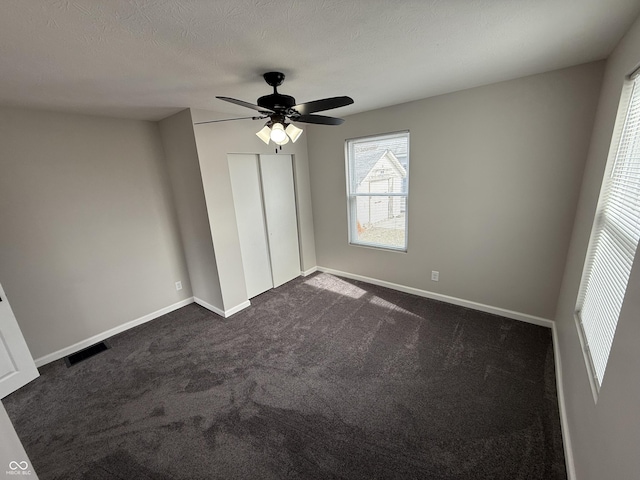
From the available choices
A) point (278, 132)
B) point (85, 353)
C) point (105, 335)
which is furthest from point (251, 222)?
point (85, 353)

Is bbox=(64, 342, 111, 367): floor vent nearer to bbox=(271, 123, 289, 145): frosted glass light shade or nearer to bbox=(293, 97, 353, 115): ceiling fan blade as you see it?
bbox=(271, 123, 289, 145): frosted glass light shade

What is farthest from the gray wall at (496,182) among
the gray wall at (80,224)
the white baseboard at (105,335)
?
the white baseboard at (105,335)

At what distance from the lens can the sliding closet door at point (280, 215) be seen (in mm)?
3580

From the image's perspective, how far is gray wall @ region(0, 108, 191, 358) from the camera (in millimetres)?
2324

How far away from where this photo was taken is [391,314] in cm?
303

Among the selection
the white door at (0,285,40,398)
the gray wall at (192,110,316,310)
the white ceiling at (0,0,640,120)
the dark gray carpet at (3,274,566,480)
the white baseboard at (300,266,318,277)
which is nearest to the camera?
the white ceiling at (0,0,640,120)

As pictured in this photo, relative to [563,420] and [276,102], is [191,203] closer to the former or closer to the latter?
[276,102]

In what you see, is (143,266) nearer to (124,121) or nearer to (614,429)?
(124,121)

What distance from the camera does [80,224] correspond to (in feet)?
8.73

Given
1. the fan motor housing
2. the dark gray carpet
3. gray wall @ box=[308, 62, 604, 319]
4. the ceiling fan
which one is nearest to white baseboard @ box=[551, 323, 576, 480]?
the dark gray carpet

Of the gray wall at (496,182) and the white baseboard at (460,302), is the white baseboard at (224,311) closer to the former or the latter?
the white baseboard at (460,302)

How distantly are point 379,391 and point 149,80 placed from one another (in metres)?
2.88

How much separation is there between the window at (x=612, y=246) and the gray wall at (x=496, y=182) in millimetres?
708

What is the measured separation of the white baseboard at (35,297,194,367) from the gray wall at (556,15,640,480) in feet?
12.9
